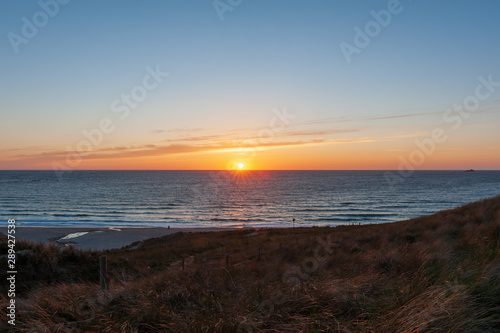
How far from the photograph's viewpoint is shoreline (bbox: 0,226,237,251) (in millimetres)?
35156

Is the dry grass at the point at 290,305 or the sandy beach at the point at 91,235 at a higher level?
the dry grass at the point at 290,305

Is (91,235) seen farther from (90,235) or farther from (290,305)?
(290,305)

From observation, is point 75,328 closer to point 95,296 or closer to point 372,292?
point 95,296

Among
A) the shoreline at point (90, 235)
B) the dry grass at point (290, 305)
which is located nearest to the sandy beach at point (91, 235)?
the shoreline at point (90, 235)

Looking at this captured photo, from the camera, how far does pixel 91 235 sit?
1559 inches

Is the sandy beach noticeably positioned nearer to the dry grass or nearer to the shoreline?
the shoreline

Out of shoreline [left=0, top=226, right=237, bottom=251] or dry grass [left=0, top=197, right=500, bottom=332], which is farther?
shoreline [left=0, top=226, right=237, bottom=251]

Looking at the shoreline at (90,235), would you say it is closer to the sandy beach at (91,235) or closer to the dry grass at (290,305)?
the sandy beach at (91,235)

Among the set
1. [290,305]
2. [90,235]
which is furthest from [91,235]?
[290,305]

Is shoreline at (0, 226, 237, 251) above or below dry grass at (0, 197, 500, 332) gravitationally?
below

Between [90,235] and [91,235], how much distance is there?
11cm

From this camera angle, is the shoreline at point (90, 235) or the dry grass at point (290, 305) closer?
the dry grass at point (290, 305)

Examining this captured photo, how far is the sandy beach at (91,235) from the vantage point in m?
35.2

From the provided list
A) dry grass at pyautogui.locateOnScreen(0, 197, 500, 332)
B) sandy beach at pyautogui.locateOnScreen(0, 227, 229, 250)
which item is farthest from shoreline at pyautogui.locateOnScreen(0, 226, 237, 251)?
dry grass at pyautogui.locateOnScreen(0, 197, 500, 332)
